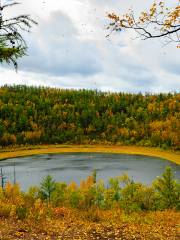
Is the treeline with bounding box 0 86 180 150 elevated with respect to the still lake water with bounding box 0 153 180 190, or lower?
elevated

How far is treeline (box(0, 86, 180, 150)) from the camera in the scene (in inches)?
3942

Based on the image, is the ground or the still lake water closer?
the ground

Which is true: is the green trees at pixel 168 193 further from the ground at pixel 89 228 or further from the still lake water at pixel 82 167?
the still lake water at pixel 82 167

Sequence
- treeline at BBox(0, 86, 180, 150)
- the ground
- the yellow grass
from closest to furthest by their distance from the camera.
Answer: the ground → the yellow grass → treeline at BBox(0, 86, 180, 150)

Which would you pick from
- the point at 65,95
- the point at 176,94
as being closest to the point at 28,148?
the point at 65,95

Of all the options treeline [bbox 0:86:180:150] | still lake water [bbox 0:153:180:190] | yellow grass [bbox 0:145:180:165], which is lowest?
yellow grass [bbox 0:145:180:165]

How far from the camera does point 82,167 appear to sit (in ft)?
203

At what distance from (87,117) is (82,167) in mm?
51942

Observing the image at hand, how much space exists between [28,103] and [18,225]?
342 ft

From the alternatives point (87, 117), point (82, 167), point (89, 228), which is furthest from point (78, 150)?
point (89, 228)

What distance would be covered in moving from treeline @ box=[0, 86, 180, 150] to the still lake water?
73.6 ft

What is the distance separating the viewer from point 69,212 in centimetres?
1917

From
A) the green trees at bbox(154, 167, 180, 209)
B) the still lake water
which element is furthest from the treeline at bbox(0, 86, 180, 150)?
the green trees at bbox(154, 167, 180, 209)

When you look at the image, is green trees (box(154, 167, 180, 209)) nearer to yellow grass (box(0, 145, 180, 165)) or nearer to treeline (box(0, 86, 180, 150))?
yellow grass (box(0, 145, 180, 165))
